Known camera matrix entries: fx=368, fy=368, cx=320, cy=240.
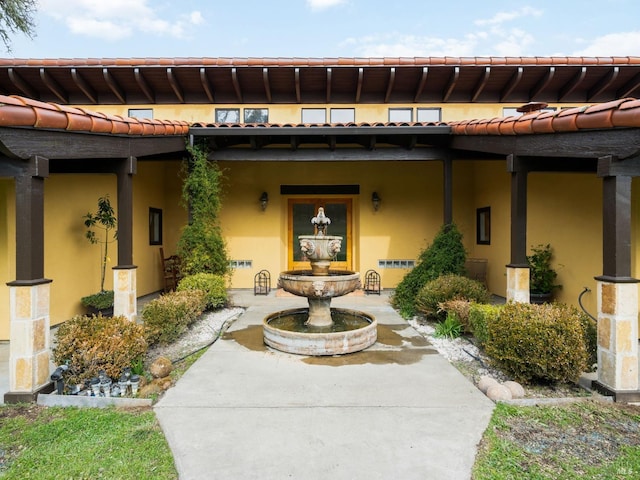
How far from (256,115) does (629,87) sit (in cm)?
894

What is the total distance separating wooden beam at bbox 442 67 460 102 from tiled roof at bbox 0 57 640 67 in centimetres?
19

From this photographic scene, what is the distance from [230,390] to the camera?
3867 mm

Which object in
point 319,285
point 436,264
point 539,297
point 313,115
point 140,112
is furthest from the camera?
point 313,115

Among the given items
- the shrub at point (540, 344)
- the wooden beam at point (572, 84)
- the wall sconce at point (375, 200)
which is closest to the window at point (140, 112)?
the wall sconce at point (375, 200)

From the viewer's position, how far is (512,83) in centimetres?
869

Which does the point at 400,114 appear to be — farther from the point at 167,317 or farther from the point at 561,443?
the point at 561,443

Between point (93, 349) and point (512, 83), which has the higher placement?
point (512, 83)

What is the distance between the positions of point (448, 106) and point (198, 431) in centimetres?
894

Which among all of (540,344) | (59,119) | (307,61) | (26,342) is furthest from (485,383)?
(307,61)

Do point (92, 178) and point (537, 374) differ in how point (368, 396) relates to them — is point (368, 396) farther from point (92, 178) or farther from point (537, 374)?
point (92, 178)

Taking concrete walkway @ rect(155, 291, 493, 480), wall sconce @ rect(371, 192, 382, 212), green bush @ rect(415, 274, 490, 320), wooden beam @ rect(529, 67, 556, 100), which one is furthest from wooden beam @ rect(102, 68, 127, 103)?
wooden beam @ rect(529, 67, 556, 100)

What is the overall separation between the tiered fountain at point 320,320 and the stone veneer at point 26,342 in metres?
2.64

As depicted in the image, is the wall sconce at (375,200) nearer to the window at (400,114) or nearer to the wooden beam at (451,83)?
the window at (400,114)

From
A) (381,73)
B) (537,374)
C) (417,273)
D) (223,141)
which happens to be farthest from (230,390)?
(381,73)
